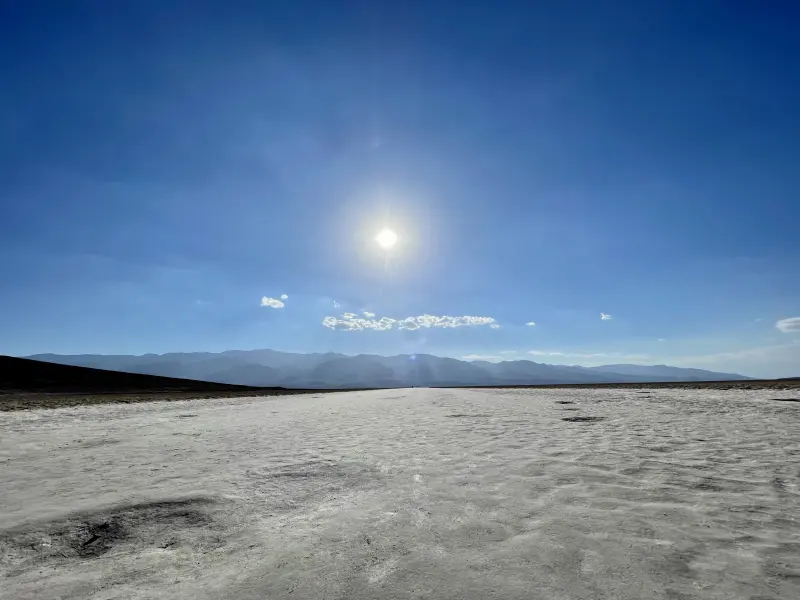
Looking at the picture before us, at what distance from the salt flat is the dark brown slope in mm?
58307

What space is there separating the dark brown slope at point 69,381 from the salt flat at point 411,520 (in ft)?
191

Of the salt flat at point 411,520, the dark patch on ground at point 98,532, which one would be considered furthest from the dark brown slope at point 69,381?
the dark patch on ground at point 98,532

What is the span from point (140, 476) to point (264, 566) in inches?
207

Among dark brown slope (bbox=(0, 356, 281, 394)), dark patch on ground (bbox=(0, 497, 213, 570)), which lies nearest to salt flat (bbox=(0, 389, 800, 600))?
dark patch on ground (bbox=(0, 497, 213, 570))

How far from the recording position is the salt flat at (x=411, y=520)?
3.58 meters

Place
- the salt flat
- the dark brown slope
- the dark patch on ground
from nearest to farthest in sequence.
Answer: the salt flat, the dark patch on ground, the dark brown slope

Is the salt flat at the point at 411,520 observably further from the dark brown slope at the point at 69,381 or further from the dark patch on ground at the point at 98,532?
the dark brown slope at the point at 69,381

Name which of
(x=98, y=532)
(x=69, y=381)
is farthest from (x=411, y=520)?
(x=69, y=381)

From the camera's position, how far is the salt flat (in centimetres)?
358

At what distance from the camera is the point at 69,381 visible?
59.0m

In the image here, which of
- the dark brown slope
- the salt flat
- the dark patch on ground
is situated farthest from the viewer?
the dark brown slope

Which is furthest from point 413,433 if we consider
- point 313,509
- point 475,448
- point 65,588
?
point 65,588

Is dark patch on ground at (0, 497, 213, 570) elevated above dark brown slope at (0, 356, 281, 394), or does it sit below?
below

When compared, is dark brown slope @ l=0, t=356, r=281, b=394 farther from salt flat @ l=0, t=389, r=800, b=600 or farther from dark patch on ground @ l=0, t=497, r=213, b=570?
dark patch on ground @ l=0, t=497, r=213, b=570
